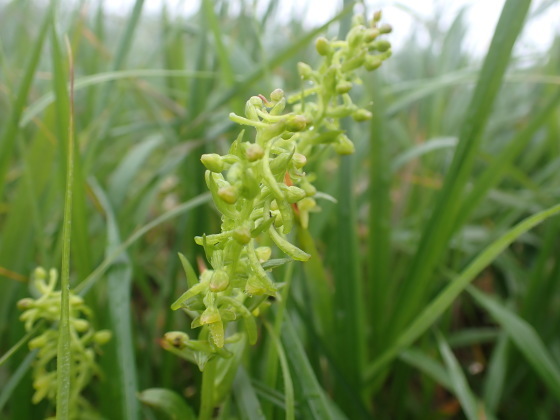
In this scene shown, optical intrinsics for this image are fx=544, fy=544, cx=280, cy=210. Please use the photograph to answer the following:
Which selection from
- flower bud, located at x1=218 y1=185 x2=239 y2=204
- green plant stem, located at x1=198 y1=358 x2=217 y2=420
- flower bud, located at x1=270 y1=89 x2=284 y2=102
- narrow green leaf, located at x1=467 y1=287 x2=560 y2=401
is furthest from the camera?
narrow green leaf, located at x1=467 y1=287 x2=560 y2=401

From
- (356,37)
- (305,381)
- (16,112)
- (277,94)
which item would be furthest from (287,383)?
(16,112)

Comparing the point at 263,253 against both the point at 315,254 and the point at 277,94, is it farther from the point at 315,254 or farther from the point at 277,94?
the point at 315,254

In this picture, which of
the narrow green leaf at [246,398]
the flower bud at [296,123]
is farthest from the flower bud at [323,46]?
the narrow green leaf at [246,398]

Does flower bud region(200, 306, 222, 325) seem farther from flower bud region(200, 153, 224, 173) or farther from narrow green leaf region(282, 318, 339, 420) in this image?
narrow green leaf region(282, 318, 339, 420)

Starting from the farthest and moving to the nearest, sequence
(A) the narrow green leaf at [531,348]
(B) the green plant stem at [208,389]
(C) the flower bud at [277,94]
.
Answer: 1. (A) the narrow green leaf at [531,348]
2. (B) the green plant stem at [208,389]
3. (C) the flower bud at [277,94]

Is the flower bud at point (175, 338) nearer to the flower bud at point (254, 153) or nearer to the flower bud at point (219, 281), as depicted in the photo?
the flower bud at point (219, 281)

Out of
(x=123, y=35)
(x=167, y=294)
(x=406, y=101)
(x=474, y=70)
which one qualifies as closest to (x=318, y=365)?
(x=167, y=294)

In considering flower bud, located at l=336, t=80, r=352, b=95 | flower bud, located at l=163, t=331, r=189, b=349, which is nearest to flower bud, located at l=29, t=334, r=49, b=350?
flower bud, located at l=163, t=331, r=189, b=349
